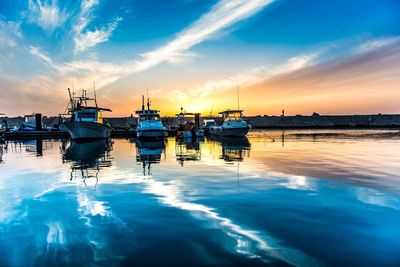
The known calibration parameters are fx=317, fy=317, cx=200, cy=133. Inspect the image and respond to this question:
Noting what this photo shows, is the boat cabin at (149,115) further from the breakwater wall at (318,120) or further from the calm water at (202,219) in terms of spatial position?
the breakwater wall at (318,120)

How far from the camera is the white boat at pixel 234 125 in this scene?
48.6 metres

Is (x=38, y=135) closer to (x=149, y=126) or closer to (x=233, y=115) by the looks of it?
(x=149, y=126)

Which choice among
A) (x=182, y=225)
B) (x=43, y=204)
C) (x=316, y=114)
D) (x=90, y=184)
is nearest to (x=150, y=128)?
(x=90, y=184)

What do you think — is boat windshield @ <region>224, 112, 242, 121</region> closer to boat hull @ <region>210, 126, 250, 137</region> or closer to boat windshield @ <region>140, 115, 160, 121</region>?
boat hull @ <region>210, 126, 250, 137</region>

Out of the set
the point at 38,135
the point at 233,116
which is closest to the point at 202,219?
the point at 233,116

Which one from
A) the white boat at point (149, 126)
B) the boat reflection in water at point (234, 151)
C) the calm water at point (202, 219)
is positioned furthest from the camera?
the white boat at point (149, 126)

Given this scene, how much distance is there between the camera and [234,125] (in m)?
48.7

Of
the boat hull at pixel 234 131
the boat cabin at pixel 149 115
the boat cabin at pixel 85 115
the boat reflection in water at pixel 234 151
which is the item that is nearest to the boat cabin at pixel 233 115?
the boat hull at pixel 234 131

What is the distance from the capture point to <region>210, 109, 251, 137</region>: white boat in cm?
4861

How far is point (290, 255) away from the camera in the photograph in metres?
5.57

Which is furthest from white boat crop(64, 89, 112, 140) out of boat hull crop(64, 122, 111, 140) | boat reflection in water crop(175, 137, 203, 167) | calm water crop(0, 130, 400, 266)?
calm water crop(0, 130, 400, 266)

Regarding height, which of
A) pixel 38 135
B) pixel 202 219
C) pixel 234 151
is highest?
pixel 38 135

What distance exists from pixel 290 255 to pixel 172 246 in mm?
2156

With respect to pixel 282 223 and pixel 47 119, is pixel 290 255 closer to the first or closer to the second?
pixel 282 223
